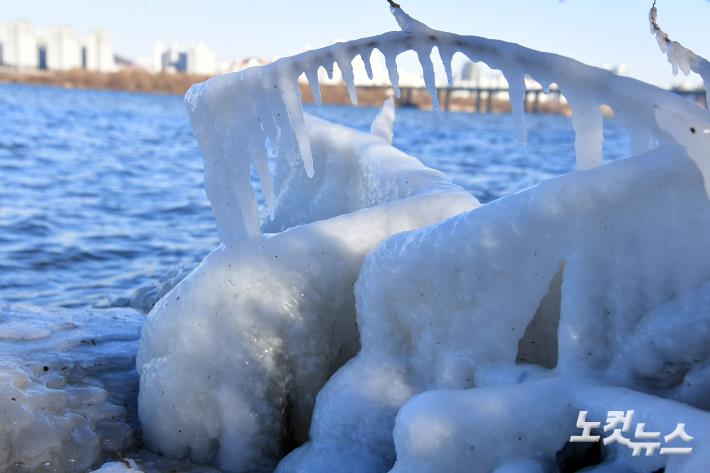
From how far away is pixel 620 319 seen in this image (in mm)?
2018

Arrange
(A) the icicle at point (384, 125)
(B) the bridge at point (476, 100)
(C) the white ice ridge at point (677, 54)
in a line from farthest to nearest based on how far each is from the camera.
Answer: (B) the bridge at point (476, 100) < (A) the icicle at point (384, 125) < (C) the white ice ridge at point (677, 54)

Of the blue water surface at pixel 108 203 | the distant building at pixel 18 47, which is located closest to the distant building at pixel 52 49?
the distant building at pixel 18 47

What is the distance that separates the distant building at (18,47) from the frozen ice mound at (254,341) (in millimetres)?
134945

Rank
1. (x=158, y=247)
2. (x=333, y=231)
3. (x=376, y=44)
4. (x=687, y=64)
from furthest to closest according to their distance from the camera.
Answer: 1. (x=158, y=247)
2. (x=333, y=231)
3. (x=376, y=44)
4. (x=687, y=64)

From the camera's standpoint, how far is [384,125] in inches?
185

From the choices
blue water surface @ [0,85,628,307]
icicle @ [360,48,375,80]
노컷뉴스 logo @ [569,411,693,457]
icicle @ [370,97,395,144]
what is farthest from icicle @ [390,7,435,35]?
icicle @ [370,97,395,144]

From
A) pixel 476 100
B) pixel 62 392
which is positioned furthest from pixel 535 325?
pixel 476 100

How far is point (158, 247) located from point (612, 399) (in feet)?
22.4

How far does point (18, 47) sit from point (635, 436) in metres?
141

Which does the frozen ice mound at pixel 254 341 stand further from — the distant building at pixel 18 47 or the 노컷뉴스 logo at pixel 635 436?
the distant building at pixel 18 47

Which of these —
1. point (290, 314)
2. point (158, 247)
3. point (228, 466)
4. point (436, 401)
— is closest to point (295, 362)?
point (290, 314)

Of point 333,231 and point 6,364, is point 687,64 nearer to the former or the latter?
point 333,231

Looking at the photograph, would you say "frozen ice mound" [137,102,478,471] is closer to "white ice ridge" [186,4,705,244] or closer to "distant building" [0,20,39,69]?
"white ice ridge" [186,4,705,244]

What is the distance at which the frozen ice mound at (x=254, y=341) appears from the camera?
2512mm
